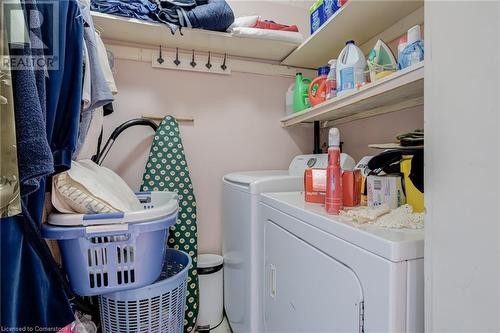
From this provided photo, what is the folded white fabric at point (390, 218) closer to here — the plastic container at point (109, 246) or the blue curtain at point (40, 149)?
the plastic container at point (109, 246)

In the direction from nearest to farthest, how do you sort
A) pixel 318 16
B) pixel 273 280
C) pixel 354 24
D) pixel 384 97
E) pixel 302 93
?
pixel 273 280 → pixel 384 97 → pixel 354 24 → pixel 318 16 → pixel 302 93

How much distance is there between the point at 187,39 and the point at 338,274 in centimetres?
177

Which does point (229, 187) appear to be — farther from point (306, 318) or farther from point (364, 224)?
point (364, 224)

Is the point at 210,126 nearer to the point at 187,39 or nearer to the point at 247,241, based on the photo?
the point at 187,39

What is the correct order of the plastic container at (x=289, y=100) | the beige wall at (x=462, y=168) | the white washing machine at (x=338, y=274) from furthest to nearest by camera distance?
the plastic container at (x=289, y=100) < the white washing machine at (x=338, y=274) < the beige wall at (x=462, y=168)

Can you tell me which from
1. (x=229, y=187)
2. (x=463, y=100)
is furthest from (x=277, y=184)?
(x=463, y=100)

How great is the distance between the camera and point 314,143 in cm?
220

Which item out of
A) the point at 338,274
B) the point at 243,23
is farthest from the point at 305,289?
the point at 243,23

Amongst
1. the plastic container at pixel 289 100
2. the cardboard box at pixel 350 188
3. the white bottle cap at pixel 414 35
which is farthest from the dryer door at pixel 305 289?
the plastic container at pixel 289 100

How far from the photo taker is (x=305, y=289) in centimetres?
88

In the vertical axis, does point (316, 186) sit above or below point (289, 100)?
below

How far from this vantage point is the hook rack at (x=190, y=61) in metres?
1.89

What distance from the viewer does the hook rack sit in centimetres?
189

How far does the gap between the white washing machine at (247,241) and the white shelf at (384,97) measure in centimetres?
37
